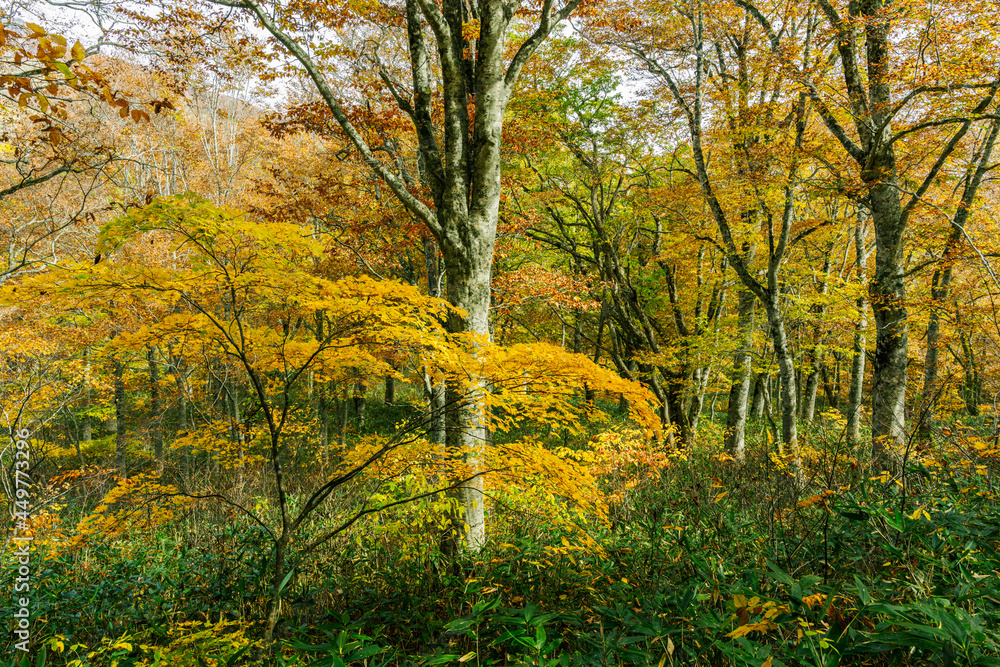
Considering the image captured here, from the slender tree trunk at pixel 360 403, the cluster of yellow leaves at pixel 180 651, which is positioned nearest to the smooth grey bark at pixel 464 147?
the cluster of yellow leaves at pixel 180 651

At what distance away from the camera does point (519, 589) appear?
337 cm

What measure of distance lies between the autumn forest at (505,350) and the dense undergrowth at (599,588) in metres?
0.03

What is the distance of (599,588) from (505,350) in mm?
1808

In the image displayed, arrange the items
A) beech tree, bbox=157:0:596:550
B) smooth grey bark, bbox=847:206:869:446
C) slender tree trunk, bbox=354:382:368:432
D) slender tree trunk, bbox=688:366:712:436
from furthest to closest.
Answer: slender tree trunk, bbox=354:382:368:432 → slender tree trunk, bbox=688:366:712:436 → smooth grey bark, bbox=847:206:869:446 → beech tree, bbox=157:0:596:550

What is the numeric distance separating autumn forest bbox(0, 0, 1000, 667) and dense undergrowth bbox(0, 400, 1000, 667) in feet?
0.11

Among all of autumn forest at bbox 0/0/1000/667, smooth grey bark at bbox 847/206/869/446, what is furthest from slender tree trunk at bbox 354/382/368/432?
smooth grey bark at bbox 847/206/869/446

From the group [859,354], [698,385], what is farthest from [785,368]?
[859,354]

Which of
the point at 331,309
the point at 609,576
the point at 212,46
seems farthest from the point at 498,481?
the point at 212,46

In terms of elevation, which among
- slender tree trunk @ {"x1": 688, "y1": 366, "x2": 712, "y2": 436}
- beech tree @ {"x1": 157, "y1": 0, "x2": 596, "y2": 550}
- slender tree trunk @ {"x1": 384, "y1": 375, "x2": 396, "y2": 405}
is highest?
beech tree @ {"x1": 157, "y1": 0, "x2": 596, "y2": 550}

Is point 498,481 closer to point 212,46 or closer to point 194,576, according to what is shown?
point 194,576

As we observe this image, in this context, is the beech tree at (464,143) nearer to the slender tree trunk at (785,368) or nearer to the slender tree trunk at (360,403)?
the slender tree trunk at (785,368)

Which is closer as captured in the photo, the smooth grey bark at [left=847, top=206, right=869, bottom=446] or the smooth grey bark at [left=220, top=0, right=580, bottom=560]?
the smooth grey bark at [left=220, top=0, right=580, bottom=560]

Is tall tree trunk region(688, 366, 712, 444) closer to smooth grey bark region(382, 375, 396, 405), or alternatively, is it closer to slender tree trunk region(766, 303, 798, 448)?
slender tree trunk region(766, 303, 798, 448)

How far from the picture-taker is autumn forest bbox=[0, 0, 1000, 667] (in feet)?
8.02
